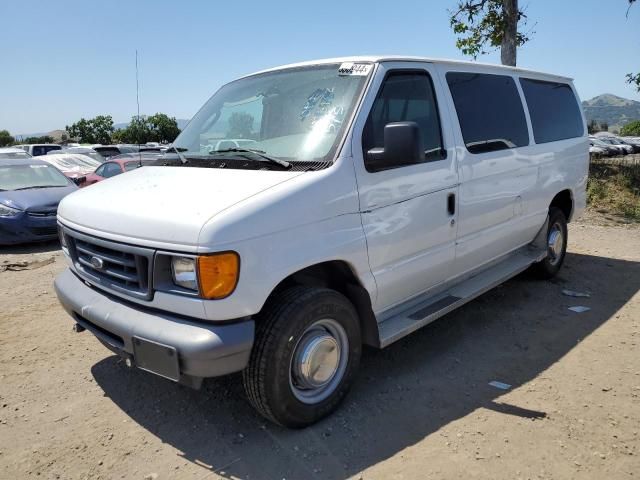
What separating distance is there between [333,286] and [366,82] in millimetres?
1348

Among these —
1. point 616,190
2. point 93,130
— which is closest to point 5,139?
point 93,130

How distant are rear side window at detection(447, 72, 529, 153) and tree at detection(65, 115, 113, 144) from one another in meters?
52.6

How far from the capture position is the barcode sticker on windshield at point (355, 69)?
11.1 feet

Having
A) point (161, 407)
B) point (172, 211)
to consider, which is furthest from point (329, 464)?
point (172, 211)

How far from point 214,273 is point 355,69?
1761 millimetres

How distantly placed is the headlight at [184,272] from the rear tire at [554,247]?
431 centimetres

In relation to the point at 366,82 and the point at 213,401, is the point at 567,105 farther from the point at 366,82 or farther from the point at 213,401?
the point at 213,401

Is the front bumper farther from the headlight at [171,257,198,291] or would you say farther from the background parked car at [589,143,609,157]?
the background parked car at [589,143,609,157]

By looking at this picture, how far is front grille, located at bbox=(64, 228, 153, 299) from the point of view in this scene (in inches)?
108

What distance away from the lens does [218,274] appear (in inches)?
99.5

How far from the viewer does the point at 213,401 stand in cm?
343

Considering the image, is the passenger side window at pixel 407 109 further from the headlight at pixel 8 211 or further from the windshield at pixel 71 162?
the windshield at pixel 71 162

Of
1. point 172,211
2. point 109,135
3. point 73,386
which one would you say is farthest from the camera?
point 109,135

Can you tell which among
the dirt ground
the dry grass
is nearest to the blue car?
the dirt ground
